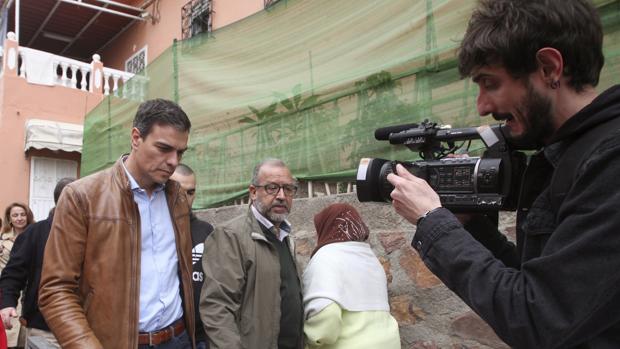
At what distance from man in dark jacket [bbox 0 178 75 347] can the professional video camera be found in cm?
279

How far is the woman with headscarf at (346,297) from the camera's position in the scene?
2492mm

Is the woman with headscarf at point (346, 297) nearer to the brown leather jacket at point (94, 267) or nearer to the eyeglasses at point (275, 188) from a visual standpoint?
the eyeglasses at point (275, 188)

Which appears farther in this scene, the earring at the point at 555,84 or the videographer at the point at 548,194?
the earring at the point at 555,84

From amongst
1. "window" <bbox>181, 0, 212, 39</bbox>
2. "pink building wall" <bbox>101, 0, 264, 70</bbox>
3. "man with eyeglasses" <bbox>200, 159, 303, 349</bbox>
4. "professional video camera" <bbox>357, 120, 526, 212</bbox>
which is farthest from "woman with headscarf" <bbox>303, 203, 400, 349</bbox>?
"window" <bbox>181, 0, 212, 39</bbox>

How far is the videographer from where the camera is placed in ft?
2.94

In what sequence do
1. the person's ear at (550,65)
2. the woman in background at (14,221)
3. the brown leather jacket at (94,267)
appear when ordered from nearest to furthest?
the person's ear at (550,65) → the brown leather jacket at (94,267) → the woman in background at (14,221)

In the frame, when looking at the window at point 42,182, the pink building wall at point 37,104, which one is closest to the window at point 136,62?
the pink building wall at point 37,104

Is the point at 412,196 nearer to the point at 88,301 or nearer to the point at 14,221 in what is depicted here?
the point at 88,301

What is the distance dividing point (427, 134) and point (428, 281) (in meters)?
1.57

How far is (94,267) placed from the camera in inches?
79.0

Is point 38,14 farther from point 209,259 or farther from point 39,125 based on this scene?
point 209,259

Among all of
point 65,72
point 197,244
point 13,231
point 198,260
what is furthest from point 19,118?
point 198,260

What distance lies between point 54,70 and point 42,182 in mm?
2308

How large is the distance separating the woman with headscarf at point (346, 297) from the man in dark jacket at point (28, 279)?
191 cm
